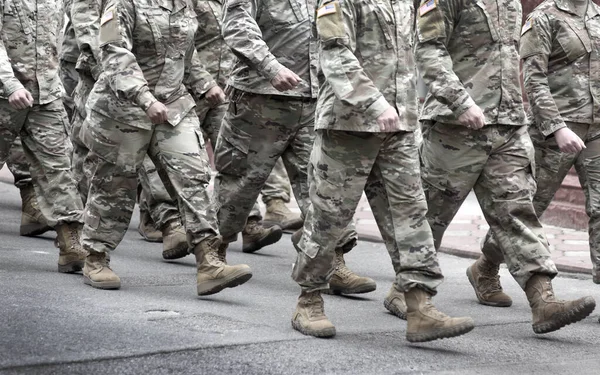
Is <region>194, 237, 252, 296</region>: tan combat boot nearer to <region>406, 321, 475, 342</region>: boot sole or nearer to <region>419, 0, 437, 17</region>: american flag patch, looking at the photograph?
<region>406, 321, 475, 342</region>: boot sole

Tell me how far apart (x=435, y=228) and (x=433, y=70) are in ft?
3.40

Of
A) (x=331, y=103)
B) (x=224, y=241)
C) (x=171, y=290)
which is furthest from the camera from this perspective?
(x=224, y=241)

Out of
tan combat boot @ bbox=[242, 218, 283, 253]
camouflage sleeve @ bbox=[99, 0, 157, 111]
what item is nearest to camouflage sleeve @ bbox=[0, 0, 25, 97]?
camouflage sleeve @ bbox=[99, 0, 157, 111]

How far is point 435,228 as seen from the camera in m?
6.72

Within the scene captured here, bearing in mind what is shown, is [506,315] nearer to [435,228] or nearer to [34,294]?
[435,228]

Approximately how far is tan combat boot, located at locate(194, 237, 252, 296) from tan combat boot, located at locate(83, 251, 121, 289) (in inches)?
21.9

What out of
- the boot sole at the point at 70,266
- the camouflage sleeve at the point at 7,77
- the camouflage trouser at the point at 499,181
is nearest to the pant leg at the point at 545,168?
the camouflage trouser at the point at 499,181

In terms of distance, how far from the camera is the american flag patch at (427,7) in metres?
6.20

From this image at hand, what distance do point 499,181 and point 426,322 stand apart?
3.22 feet

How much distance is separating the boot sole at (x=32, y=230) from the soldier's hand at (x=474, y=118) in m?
4.21

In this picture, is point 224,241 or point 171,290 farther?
point 224,241

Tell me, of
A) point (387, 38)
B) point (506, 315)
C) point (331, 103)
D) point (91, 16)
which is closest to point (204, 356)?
point (331, 103)

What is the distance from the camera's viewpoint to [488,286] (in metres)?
7.25

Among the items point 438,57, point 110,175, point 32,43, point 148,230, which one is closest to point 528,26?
point 438,57
